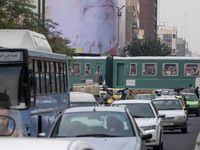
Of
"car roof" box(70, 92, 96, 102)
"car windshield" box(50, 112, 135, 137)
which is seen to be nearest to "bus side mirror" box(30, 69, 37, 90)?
"car windshield" box(50, 112, 135, 137)

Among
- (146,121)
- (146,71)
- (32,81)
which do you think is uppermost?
(32,81)

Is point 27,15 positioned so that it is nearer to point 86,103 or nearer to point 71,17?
point 86,103

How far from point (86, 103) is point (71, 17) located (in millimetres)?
106586

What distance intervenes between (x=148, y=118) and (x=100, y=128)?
7999 mm

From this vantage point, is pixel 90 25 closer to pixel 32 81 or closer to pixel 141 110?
pixel 141 110

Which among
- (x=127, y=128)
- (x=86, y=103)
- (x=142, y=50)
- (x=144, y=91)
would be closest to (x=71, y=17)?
(x=142, y=50)

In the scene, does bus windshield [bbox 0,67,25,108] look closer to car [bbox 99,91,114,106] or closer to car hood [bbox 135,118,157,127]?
car hood [bbox 135,118,157,127]

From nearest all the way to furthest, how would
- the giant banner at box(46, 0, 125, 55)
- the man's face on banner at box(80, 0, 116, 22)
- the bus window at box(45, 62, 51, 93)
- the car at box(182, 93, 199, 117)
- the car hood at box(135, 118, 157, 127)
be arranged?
1. the car hood at box(135, 118, 157, 127)
2. the bus window at box(45, 62, 51, 93)
3. the car at box(182, 93, 199, 117)
4. the giant banner at box(46, 0, 125, 55)
5. the man's face on banner at box(80, 0, 116, 22)

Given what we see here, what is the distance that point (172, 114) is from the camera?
26531mm

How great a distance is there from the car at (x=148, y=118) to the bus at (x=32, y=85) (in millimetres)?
2027

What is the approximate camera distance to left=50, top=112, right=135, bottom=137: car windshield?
10.5 m

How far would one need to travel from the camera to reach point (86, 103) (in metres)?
24.6

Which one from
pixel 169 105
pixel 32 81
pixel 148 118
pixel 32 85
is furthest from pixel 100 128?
pixel 169 105

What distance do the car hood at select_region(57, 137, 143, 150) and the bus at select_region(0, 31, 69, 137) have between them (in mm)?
3266
